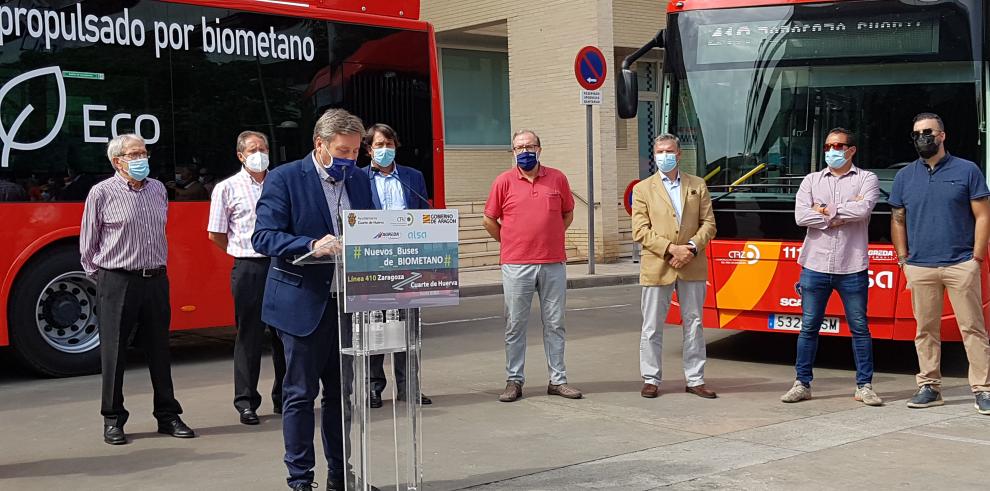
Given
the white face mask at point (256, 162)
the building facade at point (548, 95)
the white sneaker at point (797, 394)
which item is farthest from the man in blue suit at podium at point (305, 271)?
the building facade at point (548, 95)

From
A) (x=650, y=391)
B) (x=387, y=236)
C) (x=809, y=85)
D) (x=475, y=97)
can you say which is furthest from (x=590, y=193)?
(x=387, y=236)

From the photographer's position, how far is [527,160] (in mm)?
8352

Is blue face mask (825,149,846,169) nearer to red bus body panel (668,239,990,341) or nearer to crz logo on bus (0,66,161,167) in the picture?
red bus body panel (668,239,990,341)

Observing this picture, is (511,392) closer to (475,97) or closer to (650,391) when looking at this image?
(650,391)

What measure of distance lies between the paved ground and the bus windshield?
1.72 metres

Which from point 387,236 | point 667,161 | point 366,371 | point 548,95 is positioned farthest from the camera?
point 548,95

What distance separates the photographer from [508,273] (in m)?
8.45

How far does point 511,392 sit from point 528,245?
1082mm

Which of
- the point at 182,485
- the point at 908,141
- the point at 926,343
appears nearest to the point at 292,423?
the point at 182,485

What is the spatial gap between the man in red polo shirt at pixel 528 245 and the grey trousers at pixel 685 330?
0.61 metres

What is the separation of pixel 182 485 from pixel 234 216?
239cm

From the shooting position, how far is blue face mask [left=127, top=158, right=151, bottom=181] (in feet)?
23.8

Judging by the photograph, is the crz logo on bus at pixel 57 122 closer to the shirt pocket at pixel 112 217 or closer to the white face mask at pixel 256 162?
the white face mask at pixel 256 162

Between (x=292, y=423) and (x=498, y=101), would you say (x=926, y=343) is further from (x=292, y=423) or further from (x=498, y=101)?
(x=498, y=101)
